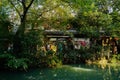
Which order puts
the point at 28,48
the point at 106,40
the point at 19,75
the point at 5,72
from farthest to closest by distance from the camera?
the point at 106,40 < the point at 28,48 < the point at 5,72 < the point at 19,75

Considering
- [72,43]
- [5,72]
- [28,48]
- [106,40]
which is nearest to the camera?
[5,72]

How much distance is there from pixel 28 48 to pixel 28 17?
293 cm

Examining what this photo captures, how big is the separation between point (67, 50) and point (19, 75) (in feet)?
22.1

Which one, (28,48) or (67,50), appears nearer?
(28,48)

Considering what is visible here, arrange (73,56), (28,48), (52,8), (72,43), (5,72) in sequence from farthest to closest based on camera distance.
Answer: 1. (72,43)
2. (73,56)
3. (52,8)
4. (28,48)
5. (5,72)

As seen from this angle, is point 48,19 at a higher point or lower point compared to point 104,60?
higher

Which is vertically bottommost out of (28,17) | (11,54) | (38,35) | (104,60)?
(104,60)

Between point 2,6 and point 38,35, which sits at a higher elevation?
point 2,6

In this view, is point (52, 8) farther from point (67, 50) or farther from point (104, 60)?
point (104, 60)

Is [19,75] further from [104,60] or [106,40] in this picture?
[106,40]

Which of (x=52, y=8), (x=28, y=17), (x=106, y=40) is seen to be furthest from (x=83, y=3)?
(x=106, y=40)

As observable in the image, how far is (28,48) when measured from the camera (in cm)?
1623

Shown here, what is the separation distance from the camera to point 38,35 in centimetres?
1648

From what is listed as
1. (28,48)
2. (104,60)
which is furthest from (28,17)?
(104,60)
